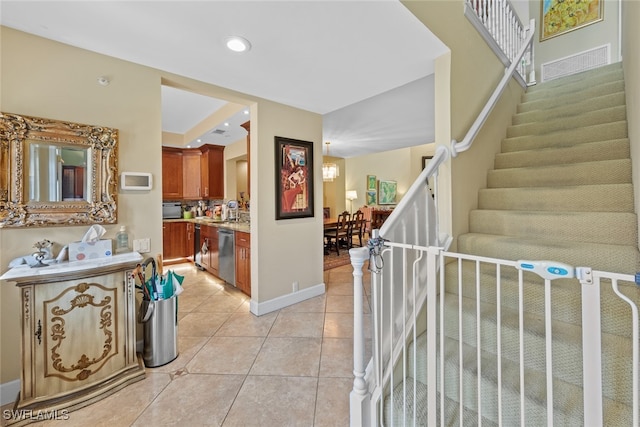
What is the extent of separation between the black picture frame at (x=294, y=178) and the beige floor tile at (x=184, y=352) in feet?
4.78

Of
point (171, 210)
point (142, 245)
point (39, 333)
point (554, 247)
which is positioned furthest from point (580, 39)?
point (171, 210)

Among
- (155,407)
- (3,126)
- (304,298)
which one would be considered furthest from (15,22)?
(304,298)

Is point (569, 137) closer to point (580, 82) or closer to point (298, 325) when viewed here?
point (580, 82)

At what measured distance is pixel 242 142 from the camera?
16.4ft

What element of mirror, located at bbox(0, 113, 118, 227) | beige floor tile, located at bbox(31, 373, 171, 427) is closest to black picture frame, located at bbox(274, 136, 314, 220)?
mirror, located at bbox(0, 113, 118, 227)

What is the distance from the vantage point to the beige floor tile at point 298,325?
8.29 ft

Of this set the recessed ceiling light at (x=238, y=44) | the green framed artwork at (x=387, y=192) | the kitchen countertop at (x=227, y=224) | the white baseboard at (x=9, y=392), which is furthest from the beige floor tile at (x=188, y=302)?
the green framed artwork at (x=387, y=192)

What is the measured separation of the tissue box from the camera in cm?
178

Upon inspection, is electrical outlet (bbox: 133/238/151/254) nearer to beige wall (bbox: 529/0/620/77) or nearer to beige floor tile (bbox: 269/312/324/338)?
beige floor tile (bbox: 269/312/324/338)

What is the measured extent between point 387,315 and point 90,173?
90.0 inches

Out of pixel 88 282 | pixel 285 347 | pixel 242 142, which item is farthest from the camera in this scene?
pixel 242 142

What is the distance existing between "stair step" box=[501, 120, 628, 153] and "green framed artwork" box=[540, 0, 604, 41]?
3228 mm

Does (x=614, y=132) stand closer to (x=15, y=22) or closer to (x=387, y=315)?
(x=387, y=315)

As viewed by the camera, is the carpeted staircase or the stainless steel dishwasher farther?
the stainless steel dishwasher
